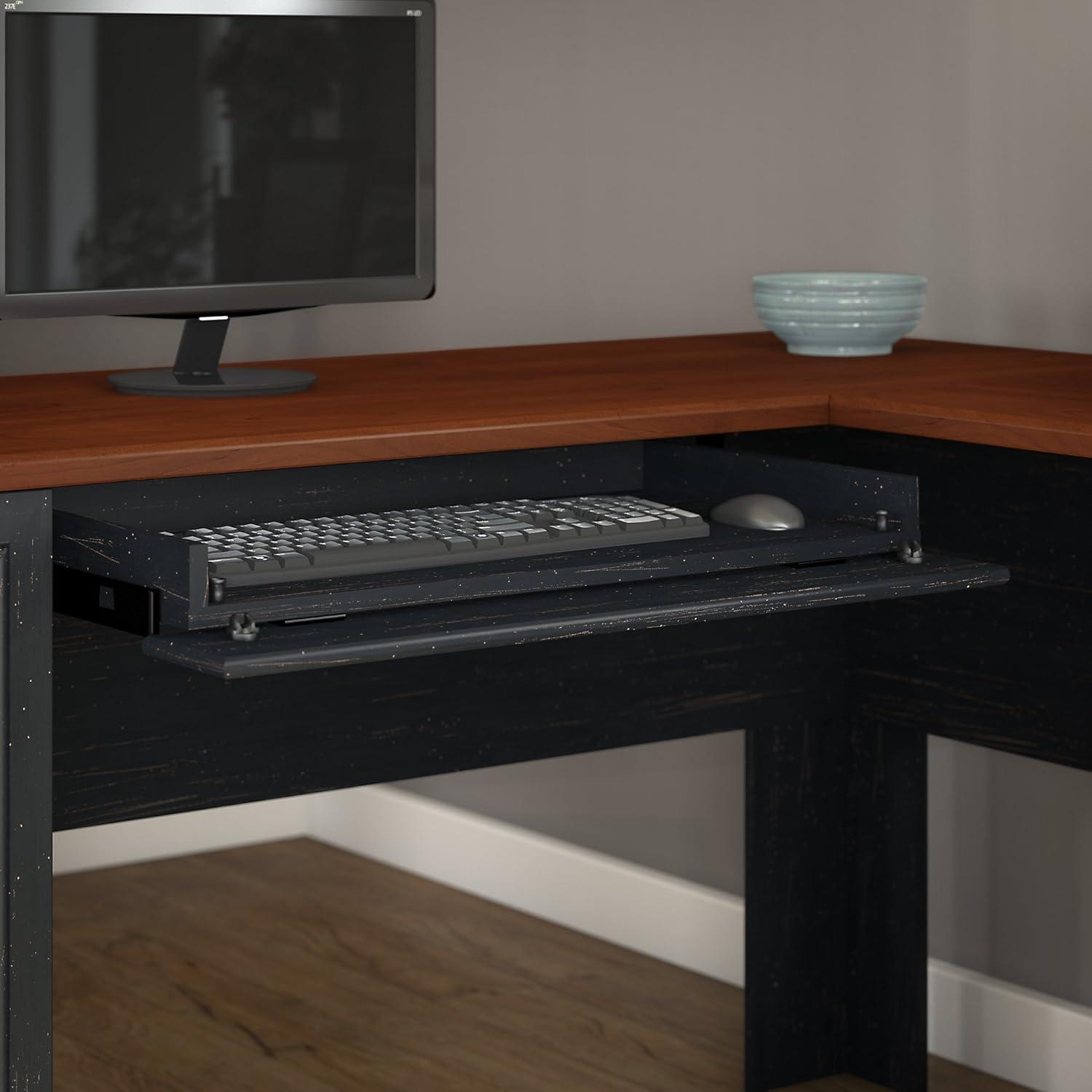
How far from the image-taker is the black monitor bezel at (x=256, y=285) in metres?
2.06

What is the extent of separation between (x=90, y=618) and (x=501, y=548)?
1.20ft

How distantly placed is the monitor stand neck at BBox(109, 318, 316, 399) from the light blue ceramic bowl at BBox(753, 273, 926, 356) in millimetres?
661

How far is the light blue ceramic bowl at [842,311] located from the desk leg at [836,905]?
0.49 m

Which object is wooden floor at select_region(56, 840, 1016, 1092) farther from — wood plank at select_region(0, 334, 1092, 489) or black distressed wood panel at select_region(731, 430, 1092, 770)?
wood plank at select_region(0, 334, 1092, 489)

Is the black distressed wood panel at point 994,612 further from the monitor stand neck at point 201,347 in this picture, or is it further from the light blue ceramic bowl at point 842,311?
the monitor stand neck at point 201,347

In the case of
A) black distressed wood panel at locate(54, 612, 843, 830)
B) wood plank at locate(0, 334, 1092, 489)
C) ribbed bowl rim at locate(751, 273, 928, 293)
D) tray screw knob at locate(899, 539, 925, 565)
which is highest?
ribbed bowl rim at locate(751, 273, 928, 293)

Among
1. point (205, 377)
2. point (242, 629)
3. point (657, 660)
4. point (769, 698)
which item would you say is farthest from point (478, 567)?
point (769, 698)

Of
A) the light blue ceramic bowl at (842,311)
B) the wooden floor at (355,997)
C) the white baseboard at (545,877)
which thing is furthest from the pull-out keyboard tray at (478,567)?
the white baseboard at (545,877)

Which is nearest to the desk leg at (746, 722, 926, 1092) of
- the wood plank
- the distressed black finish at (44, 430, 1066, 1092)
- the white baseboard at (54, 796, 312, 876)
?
the distressed black finish at (44, 430, 1066, 1092)

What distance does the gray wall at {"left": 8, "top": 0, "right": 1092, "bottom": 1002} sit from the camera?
2.73 meters

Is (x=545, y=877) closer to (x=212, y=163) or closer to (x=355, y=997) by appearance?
(x=355, y=997)

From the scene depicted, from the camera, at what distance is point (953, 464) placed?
2.41 metres

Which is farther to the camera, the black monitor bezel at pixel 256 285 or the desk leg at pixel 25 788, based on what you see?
the black monitor bezel at pixel 256 285

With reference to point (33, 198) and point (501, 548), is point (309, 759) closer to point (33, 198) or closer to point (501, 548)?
point (501, 548)
